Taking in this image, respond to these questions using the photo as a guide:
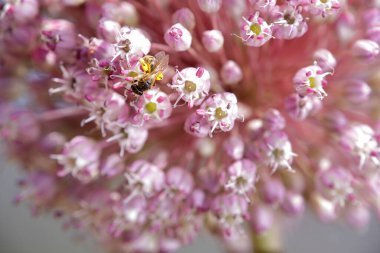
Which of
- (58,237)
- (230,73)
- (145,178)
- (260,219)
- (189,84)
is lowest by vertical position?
(58,237)

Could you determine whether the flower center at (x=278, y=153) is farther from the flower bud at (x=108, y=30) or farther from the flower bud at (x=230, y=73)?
the flower bud at (x=108, y=30)

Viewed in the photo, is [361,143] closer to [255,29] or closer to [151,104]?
[255,29]

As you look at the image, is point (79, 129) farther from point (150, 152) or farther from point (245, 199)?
point (245, 199)

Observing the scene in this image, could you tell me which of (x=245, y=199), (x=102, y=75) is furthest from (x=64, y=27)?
(x=245, y=199)

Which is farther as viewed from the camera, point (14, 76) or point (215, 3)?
point (14, 76)

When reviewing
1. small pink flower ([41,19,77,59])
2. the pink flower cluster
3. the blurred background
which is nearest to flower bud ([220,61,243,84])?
the pink flower cluster

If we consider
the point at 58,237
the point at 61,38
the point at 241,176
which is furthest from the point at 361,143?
the point at 58,237
